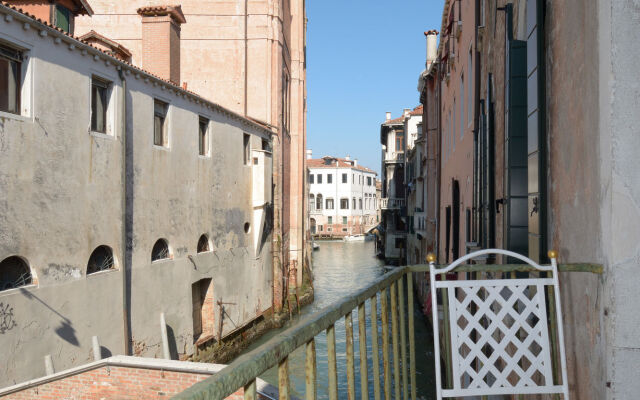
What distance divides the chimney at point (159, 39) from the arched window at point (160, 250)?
505 cm

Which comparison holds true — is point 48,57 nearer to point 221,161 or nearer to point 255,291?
point 221,161

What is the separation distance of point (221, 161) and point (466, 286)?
12.8m

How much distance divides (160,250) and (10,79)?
16.8 feet

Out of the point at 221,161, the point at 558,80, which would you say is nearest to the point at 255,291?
the point at 221,161

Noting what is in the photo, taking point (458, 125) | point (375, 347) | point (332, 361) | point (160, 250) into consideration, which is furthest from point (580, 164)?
point (160, 250)

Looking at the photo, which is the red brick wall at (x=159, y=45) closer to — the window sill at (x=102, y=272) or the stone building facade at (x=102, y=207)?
the stone building facade at (x=102, y=207)

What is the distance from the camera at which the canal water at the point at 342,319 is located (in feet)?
44.7

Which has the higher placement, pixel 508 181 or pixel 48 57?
pixel 48 57

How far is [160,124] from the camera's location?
12.4 meters

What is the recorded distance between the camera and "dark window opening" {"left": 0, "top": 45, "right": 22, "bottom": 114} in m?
7.72

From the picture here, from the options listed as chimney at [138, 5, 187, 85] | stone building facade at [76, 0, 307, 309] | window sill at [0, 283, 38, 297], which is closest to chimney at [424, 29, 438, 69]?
stone building facade at [76, 0, 307, 309]

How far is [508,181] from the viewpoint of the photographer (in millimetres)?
5719

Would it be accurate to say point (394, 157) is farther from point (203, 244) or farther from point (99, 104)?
point (99, 104)

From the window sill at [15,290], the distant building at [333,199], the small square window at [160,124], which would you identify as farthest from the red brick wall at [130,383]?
the distant building at [333,199]
